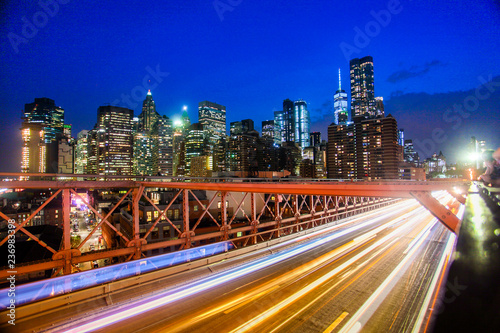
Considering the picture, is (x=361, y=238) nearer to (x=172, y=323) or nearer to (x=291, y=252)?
(x=291, y=252)

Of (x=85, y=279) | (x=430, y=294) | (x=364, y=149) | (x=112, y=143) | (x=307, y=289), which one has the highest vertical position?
(x=112, y=143)

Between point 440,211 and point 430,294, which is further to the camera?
point 430,294

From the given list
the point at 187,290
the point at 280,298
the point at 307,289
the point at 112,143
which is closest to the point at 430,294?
the point at 307,289

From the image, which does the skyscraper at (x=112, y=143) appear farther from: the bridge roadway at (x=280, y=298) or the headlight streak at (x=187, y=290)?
the bridge roadway at (x=280, y=298)

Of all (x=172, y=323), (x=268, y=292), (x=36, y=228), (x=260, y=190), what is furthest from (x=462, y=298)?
(x=36, y=228)

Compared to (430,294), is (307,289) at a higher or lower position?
higher

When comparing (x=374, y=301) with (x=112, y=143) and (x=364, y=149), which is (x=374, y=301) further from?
(x=112, y=143)

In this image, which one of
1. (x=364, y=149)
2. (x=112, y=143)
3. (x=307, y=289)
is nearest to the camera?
(x=307, y=289)

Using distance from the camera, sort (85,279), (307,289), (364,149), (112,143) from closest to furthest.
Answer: (85,279) < (307,289) < (364,149) < (112,143)

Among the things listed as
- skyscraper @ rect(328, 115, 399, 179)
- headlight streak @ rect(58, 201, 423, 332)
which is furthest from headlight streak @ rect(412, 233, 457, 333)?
skyscraper @ rect(328, 115, 399, 179)

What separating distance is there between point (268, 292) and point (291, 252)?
4534mm

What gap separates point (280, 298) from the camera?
7586mm

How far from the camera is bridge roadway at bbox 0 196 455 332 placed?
6.18m

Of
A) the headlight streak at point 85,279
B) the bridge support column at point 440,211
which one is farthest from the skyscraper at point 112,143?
the bridge support column at point 440,211
